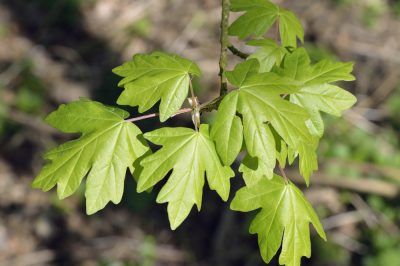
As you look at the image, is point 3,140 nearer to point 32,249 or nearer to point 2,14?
point 32,249

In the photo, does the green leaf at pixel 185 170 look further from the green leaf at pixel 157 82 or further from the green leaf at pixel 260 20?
the green leaf at pixel 260 20

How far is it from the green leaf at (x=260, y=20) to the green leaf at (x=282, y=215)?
23.5 inches

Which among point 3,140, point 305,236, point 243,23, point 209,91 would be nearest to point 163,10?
point 209,91

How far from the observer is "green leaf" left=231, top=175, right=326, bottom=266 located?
77.2 inches

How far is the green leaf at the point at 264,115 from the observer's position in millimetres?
1727

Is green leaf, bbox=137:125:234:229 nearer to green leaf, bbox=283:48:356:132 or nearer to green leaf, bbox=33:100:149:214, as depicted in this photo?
green leaf, bbox=33:100:149:214

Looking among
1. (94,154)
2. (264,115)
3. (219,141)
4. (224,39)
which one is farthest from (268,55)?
(94,154)

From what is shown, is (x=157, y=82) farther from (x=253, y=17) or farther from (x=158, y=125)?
(x=158, y=125)

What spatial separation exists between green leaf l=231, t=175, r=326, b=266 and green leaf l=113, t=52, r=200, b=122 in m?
0.42

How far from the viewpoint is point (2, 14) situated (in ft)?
18.8

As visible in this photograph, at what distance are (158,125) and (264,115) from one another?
332 centimetres

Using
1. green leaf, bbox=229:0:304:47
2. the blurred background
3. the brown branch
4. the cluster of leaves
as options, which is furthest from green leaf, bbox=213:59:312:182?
the brown branch

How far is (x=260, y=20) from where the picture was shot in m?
2.27

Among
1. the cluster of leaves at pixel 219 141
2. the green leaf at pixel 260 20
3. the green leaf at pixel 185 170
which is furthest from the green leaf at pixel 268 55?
the green leaf at pixel 185 170
